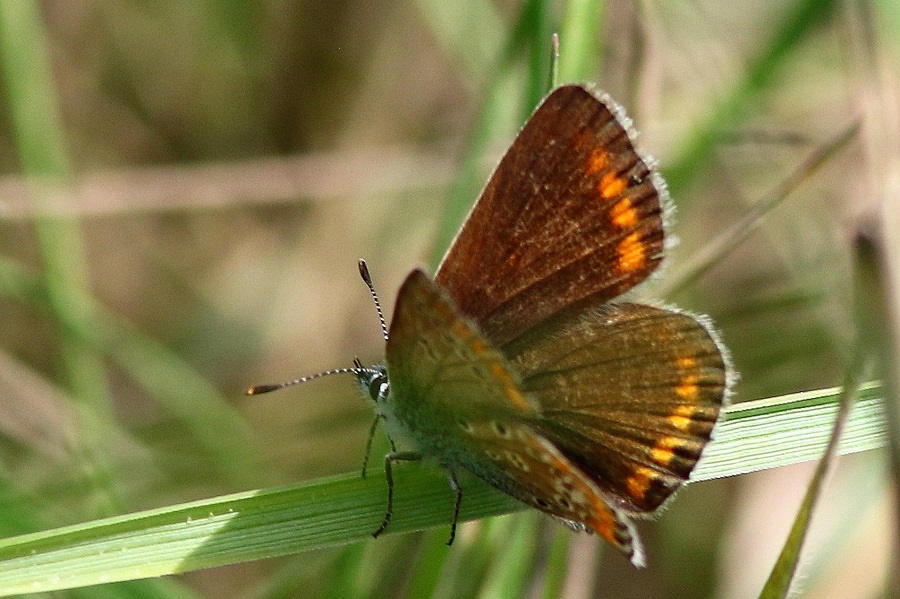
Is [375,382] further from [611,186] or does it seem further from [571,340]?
[611,186]

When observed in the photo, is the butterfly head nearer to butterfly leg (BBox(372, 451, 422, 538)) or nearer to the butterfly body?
the butterfly body

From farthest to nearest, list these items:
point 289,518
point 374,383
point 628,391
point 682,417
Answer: point 374,383 < point 628,391 < point 682,417 < point 289,518

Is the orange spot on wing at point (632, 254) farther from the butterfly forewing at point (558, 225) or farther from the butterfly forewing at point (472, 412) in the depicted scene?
the butterfly forewing at point (472, 412)

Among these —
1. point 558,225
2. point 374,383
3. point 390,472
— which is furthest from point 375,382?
point 558,225

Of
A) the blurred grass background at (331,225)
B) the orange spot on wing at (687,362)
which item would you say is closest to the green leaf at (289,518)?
the orange spot on wing at (687,362)

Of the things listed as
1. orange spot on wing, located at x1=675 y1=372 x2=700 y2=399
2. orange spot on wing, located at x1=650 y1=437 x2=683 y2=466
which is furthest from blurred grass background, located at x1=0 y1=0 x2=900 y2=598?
orange spot on wing, located at x1=675 y1=372 x2=700 y2=399

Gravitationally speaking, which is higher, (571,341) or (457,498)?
(571,341)
